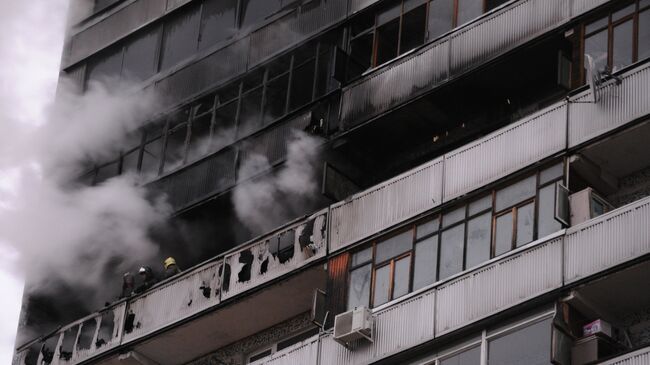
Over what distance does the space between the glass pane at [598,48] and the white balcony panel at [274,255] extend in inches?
232

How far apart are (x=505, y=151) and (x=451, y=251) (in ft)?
6.20

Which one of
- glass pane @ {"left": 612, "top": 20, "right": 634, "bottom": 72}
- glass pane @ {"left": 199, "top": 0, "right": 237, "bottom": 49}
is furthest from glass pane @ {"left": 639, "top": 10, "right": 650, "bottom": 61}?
glass pane @ {"left": 199, "top": 0, "right": 237, "bottom": 49}

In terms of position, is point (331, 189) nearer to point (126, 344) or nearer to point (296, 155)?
point (296, 155)

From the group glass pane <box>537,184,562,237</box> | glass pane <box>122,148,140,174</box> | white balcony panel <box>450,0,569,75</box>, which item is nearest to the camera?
glass pane <box>537,184,562,237</box>

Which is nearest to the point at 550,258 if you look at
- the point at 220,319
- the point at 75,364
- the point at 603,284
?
the point at 603,284

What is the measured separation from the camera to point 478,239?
3072 cm

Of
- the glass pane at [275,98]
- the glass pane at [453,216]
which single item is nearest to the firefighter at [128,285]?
the glass pane at [275,98]

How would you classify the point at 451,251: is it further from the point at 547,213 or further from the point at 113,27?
the point at 113,27

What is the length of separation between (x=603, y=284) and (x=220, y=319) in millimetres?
9292

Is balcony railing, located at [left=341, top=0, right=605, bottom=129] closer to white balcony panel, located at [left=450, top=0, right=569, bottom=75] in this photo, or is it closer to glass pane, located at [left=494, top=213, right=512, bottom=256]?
white balcony panel, located at [left=450, top=0, right=569, bottom=75]

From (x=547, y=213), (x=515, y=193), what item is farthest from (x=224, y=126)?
(x=547, y=213)

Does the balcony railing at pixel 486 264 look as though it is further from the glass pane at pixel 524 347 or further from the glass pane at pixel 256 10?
the glass pane at pixel 256 10

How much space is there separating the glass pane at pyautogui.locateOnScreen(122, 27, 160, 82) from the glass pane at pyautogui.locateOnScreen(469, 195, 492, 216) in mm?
10913

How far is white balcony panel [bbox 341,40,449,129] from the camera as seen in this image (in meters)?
33.9
